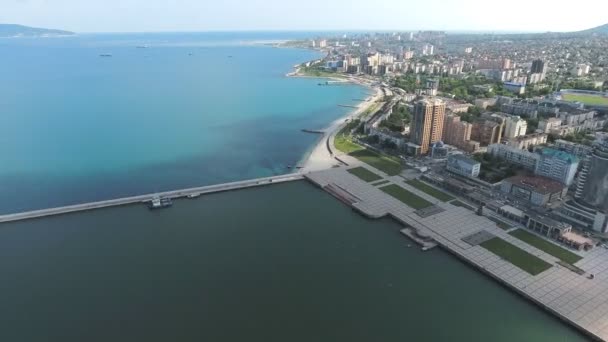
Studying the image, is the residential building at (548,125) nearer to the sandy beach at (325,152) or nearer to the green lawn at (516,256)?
the sandy beach at (325,152)

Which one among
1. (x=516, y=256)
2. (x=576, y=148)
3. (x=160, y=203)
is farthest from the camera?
(x=576, y=148)

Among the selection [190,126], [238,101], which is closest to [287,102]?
[238,101]

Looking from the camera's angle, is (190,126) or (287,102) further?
(287,102)

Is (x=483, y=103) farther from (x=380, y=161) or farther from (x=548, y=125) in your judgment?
(x=380, y=161)

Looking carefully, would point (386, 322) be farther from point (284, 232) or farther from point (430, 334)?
point (284, 232)

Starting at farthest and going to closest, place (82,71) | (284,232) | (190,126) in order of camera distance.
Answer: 1. (82,71)
2. (190,126)
3. (284,232)

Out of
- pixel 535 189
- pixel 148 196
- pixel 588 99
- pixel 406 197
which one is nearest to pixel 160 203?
pixel 148 196

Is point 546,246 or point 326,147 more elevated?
point 326,147
